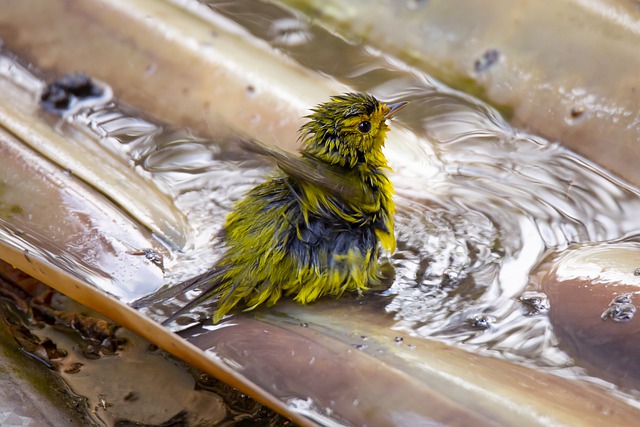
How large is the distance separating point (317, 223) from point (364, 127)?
1.08 ft

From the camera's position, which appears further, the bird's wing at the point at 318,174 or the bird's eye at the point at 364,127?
the bird's eye at the point at 364,127

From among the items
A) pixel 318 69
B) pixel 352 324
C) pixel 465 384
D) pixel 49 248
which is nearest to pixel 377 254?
pixel 352 324

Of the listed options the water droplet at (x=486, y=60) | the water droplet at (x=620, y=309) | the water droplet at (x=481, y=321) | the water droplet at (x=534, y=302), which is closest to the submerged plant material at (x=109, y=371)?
the water droplet at (x=481, y=321)

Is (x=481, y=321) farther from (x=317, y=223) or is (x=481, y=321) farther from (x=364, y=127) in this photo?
(x=364, y=127)

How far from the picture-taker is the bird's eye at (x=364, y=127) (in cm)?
233

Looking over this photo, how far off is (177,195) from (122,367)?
29.2 inches

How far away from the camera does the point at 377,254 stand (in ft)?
7.47

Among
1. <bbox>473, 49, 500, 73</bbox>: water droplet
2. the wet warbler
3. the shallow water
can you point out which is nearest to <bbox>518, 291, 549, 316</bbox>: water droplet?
the shallow water

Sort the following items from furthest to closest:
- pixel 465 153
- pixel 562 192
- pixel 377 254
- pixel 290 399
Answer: pixel 465 153 < pixel 562 192 < pixel 377 254 < pixel 290 399

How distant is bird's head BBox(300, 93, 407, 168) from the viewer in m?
2.32

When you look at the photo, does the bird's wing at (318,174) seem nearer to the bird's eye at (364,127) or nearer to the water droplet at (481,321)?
the bird's eye at (364,127)

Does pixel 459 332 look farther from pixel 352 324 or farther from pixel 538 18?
pixel 538 18

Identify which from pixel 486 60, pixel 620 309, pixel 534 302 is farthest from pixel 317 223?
pixel 486 60

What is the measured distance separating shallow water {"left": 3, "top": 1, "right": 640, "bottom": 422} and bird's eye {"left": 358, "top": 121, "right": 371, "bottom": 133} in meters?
0.35
